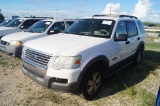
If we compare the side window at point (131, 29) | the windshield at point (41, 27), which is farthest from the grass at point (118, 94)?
the windshield at point (41, 27)

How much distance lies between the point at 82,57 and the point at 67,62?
343 mm

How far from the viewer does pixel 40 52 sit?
407 centimetres

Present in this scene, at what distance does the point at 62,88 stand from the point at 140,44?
4.47 metres

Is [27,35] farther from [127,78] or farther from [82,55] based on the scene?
[82,55]

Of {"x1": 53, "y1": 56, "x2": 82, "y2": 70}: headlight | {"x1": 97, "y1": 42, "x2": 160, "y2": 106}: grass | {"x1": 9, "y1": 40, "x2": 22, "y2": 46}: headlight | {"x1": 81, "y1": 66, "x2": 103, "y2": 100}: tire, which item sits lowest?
{"x1": 97, "y1": 42, "x2": 160, "y2": 106}: grass

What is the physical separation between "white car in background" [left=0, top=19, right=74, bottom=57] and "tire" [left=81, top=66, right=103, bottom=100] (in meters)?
3.92

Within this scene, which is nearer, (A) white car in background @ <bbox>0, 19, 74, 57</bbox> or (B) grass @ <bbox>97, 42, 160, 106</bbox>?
(B) grass @ <bbox>97, 42, 160, 106</bbox>

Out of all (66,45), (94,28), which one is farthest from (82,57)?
(94,28)

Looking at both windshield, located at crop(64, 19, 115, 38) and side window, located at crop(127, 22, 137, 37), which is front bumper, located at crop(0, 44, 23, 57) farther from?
side window, located at crop(127, 22, 137, 37)

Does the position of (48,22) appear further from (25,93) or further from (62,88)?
(62,88)

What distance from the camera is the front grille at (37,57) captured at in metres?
3.92

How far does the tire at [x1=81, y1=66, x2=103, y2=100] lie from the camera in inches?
159

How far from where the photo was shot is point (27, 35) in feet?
25.5

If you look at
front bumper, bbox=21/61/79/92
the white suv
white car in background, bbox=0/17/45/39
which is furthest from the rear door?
white car in background, bbox=0/17/45/39
